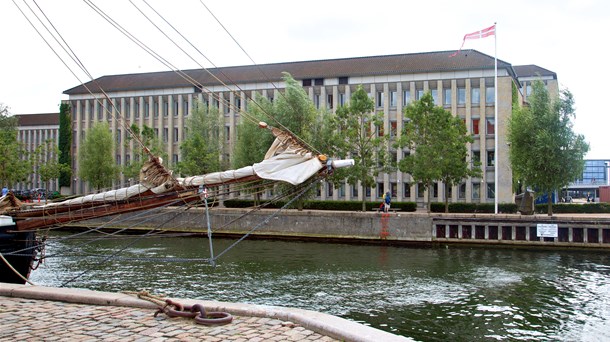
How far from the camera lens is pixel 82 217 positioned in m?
15.8

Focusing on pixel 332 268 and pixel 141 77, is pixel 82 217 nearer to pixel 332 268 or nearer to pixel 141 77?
pixel 332 268

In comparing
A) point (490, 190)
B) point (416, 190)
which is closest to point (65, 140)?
point (416, 190)

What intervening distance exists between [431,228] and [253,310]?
2983 cm

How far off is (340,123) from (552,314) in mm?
32090

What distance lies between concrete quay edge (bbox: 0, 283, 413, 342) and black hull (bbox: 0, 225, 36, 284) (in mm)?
5426

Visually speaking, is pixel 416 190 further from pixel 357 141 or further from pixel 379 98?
pixel 357 141

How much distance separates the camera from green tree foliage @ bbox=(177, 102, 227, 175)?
180 feet

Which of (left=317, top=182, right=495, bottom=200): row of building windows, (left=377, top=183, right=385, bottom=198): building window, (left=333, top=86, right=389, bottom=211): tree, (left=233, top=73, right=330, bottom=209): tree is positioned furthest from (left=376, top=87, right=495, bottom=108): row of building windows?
(left=233, top=73, right=330, bottom=209): tree

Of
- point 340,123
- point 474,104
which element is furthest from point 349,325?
point 474,104

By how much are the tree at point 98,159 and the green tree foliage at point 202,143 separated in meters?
11.2

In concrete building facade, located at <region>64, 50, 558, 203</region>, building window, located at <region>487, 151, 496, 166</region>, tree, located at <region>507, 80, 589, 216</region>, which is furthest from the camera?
building window, located at <region>487, 151, 496, 166</region>

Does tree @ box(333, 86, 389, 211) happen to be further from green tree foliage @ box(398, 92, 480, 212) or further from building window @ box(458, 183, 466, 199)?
building window @ box(458, 183, 466, 199)

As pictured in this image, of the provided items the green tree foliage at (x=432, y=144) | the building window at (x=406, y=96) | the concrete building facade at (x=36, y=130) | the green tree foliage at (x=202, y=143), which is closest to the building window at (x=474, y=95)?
the building window at (x=406, y=96)

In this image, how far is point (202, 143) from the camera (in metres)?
55.8
